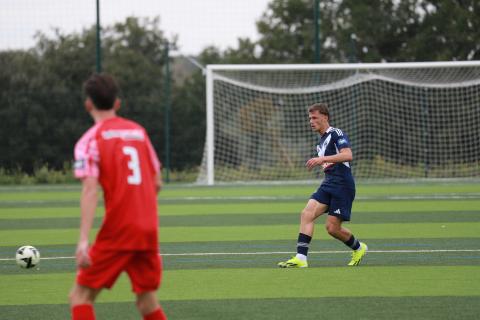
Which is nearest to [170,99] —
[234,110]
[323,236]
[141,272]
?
[234,110]

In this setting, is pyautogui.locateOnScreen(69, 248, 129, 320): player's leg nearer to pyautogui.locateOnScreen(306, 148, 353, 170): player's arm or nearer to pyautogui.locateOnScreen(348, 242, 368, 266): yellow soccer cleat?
pyautogui.locateOnScreen(306, 148, 353, 170): player's arm

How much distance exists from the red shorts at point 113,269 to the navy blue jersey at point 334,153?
5.31 m

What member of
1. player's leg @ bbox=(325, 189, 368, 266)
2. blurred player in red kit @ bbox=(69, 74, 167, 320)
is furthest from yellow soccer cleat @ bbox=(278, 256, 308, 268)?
blurred player in red kit @ bbox=(69, 74, 167, 320)

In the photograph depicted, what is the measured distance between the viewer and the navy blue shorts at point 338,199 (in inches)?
434

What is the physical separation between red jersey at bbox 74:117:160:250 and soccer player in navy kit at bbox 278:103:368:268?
5.12 meters

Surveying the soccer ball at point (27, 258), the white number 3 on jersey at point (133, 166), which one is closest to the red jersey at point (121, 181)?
the white number 3 on jersey at point (133, 166)

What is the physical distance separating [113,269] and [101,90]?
1058 millimetres

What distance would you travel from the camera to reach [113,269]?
19.0ft

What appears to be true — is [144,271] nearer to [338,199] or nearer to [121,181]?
[121,181]

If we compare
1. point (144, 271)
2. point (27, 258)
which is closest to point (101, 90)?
point (144, 271)

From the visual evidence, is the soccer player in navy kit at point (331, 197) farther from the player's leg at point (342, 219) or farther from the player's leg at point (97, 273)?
the player's leg at point (97, 273)

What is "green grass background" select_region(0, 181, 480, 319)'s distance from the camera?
27.1 ft

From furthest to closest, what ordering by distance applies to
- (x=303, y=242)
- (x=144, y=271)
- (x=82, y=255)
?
1. (x=303, y=242)
2. (x=144, y=271)
3. (x=82, y=255)

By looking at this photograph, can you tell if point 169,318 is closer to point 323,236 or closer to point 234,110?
point 323,236
